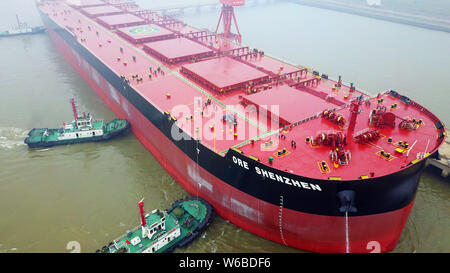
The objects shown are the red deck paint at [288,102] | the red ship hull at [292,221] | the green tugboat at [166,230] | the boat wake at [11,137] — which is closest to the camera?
the red ship hull at [292,221]

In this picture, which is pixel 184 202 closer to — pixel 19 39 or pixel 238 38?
pixel 238 38

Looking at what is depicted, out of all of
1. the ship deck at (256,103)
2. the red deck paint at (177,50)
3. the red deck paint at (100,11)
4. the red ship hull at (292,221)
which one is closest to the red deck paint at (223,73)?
the ship deck at (256,103)

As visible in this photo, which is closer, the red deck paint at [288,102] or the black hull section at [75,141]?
the red deck paint at [288,102]

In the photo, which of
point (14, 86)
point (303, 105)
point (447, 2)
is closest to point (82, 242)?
point (303, 105)

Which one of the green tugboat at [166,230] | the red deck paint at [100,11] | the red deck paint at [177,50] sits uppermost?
the red deck paint at [100,11]

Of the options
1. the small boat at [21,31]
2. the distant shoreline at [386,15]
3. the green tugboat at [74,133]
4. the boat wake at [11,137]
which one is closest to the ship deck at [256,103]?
the green tugboat at [74,133]

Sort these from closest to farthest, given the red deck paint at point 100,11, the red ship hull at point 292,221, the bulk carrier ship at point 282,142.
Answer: the bulk carrier ship at point 282,142 < the red ship hull at point 292,221 < the red deck paint at point 100,11

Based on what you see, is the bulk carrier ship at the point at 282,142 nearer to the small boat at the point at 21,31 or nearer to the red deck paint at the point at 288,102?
the red deck paint at the point at 288,102

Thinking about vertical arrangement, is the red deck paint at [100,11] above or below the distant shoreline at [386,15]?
above
